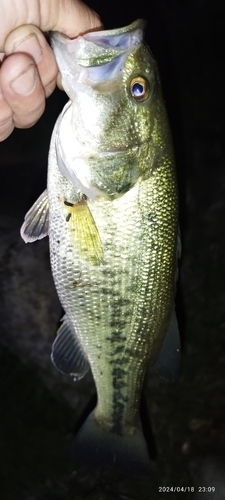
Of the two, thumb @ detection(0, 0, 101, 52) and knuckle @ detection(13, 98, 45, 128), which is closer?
thumb @ detection(0, 0, 101, 52)

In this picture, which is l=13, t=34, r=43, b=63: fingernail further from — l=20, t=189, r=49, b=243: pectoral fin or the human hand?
l=20, t=189, r=49, b=243: pectoral fin

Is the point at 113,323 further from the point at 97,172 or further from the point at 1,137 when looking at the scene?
the point at 1,137

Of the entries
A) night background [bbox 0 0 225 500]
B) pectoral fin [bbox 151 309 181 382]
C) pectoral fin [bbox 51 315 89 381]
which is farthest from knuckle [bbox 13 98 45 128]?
night background [bbox 0 0 225 500]

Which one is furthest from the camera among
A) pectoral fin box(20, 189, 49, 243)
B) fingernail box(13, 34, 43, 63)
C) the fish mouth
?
pectoral fin box(20, 189, 49, 243)

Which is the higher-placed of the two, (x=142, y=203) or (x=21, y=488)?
(x=142, y=203)

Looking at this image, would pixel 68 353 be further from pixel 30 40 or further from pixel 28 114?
pixel 30 40

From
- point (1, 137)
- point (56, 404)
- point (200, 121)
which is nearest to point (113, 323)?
point (1, 137)

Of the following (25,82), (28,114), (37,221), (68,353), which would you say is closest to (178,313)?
(68,353)
